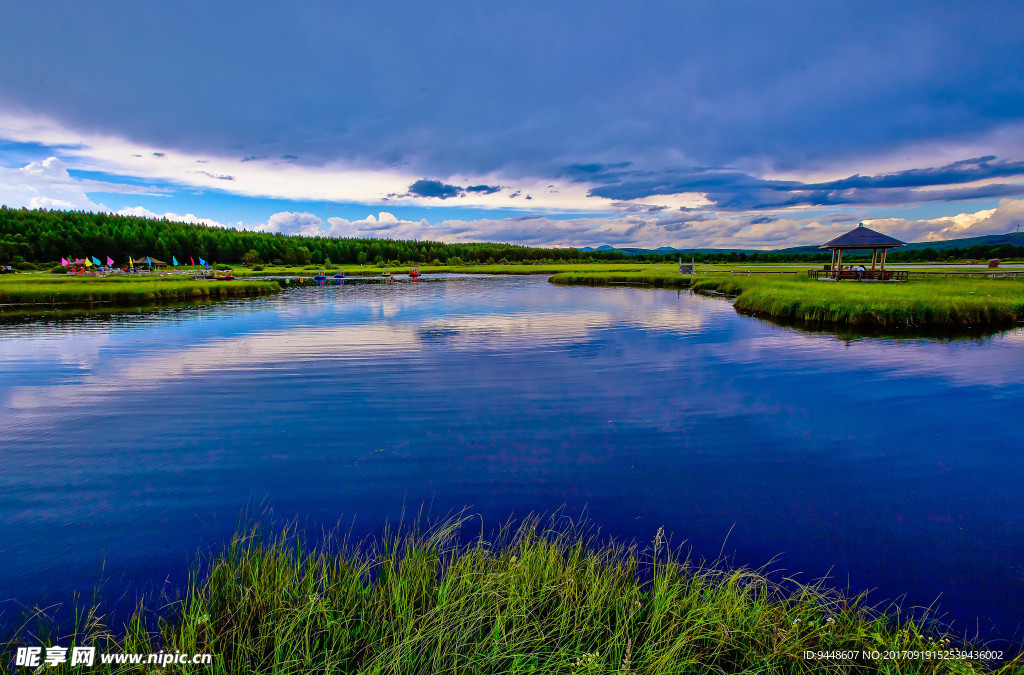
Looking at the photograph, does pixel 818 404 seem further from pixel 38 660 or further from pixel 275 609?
pixel 38 660

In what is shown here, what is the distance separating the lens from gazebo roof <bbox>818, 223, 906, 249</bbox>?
38.2 meters

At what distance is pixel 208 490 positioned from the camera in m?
8.06

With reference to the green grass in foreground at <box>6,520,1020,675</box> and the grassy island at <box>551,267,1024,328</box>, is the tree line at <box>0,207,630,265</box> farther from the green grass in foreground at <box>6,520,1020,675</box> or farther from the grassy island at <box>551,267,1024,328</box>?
the green grass in foreground at <box>6,520,1020,675</box>

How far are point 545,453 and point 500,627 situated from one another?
579 cm

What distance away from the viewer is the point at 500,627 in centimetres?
395

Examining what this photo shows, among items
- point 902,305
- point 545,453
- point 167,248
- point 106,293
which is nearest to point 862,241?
point 902,305

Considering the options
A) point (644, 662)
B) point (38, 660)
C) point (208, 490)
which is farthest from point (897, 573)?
point (208, 490)

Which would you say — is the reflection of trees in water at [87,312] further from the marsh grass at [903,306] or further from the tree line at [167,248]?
the tree line at [167,248]

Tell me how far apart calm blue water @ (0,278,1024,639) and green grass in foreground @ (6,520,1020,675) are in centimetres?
177

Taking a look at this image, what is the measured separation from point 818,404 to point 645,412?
497cm

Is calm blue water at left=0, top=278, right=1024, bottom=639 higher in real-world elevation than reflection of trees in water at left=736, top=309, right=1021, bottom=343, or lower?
lower

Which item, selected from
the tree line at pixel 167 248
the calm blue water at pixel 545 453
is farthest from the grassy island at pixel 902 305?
the tree line at pixel 167 248

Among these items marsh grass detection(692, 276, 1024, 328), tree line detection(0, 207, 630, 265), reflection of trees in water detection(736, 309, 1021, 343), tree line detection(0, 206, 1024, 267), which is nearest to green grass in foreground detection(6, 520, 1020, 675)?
reflection of trees in water detection(736, 309, 1021, 343)

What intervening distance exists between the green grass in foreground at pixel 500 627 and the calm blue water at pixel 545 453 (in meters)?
1.77
